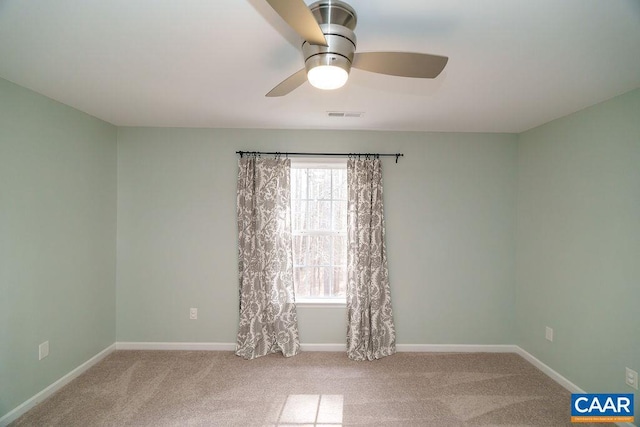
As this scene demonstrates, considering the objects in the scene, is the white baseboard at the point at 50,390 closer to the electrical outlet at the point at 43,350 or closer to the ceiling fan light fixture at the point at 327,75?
the electrical outlet at the point at 43,350

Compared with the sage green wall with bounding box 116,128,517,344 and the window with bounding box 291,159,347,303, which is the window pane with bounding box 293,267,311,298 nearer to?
the window with bounding box 291,159,347,303

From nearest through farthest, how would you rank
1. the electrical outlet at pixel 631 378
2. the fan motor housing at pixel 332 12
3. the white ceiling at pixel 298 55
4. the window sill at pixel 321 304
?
1. the fan motor housing at pixel 332 12
2. the white ceiling at pixel 298 55
3. the electrical outlet at pixel 631 378
4. the window sill at pixel 321 304

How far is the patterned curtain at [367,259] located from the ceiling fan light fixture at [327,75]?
1.99 metres

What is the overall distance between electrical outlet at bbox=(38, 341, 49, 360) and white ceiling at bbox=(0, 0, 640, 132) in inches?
78.9

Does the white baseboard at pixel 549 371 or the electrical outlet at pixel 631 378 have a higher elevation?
the electrical outlet at pixel 631 378

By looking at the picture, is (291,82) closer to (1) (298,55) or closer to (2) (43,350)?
(1) (298,55)

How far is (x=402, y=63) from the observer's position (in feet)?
4.27

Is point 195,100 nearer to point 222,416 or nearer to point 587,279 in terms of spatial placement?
point 222,416

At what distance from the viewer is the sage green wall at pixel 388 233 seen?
10.9 ft

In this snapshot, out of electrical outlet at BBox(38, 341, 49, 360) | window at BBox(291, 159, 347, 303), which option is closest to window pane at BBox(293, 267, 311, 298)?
window at BBox(291, 159, 347, 303)

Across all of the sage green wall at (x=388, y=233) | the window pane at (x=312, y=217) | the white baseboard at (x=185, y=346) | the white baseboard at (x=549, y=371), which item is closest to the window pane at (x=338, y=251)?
the window pane at (x=312, y=217)

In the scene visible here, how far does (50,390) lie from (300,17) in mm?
3353

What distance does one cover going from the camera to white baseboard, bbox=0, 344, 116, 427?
7.10ft

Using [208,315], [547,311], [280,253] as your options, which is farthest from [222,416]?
[547,311]
